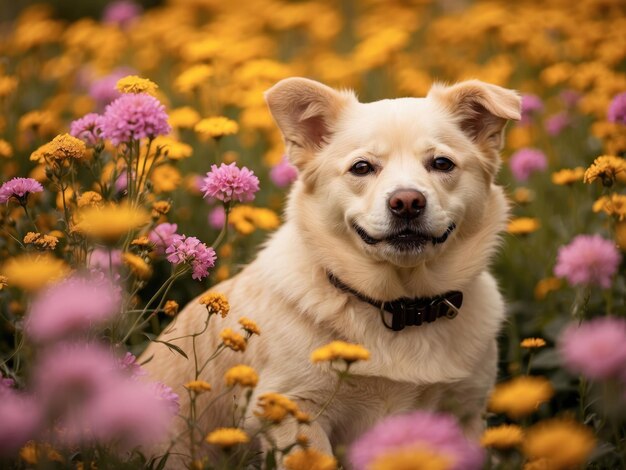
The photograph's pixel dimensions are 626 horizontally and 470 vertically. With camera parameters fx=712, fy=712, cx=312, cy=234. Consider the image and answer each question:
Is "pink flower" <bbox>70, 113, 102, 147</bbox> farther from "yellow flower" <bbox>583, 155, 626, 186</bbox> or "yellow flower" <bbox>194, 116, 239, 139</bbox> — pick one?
"yellow flower" <bbox>583, 155, 626, 186</bbox>

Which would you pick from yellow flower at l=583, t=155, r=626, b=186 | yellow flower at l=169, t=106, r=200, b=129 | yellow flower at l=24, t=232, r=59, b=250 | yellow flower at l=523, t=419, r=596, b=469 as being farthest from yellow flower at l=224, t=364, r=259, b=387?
yellow flower at l=169, t=106, r=200, b=129

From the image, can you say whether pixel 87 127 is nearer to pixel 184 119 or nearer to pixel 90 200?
pixel 90 200

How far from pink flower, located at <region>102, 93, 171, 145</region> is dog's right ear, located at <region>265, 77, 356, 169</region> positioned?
2.63 feet

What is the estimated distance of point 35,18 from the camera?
24.5ft

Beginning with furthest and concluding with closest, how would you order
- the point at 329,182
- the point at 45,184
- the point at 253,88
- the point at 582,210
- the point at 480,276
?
the point at 253,88 < the point at 582,210 < the point at 45,184 < the point at 480,276 < the point at 329,182

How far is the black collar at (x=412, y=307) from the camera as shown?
2840 millimetres

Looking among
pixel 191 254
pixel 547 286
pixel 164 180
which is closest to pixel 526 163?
pixel 547 286

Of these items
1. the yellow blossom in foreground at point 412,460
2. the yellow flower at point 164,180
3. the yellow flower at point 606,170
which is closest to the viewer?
the yellow blossom in foreground at point 412,460

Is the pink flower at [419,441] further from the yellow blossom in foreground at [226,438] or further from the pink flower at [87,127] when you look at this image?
the pink flower at [87,127]

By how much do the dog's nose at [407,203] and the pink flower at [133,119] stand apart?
89cm

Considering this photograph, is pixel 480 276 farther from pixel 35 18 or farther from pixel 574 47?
pixel 35 18

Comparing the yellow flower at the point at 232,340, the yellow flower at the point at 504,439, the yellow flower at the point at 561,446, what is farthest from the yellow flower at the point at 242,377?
the yellow flower at the point at 561,446

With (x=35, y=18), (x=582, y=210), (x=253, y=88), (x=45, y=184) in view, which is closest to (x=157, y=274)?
(x=45, y=184)

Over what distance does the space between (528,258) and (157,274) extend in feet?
7.06
